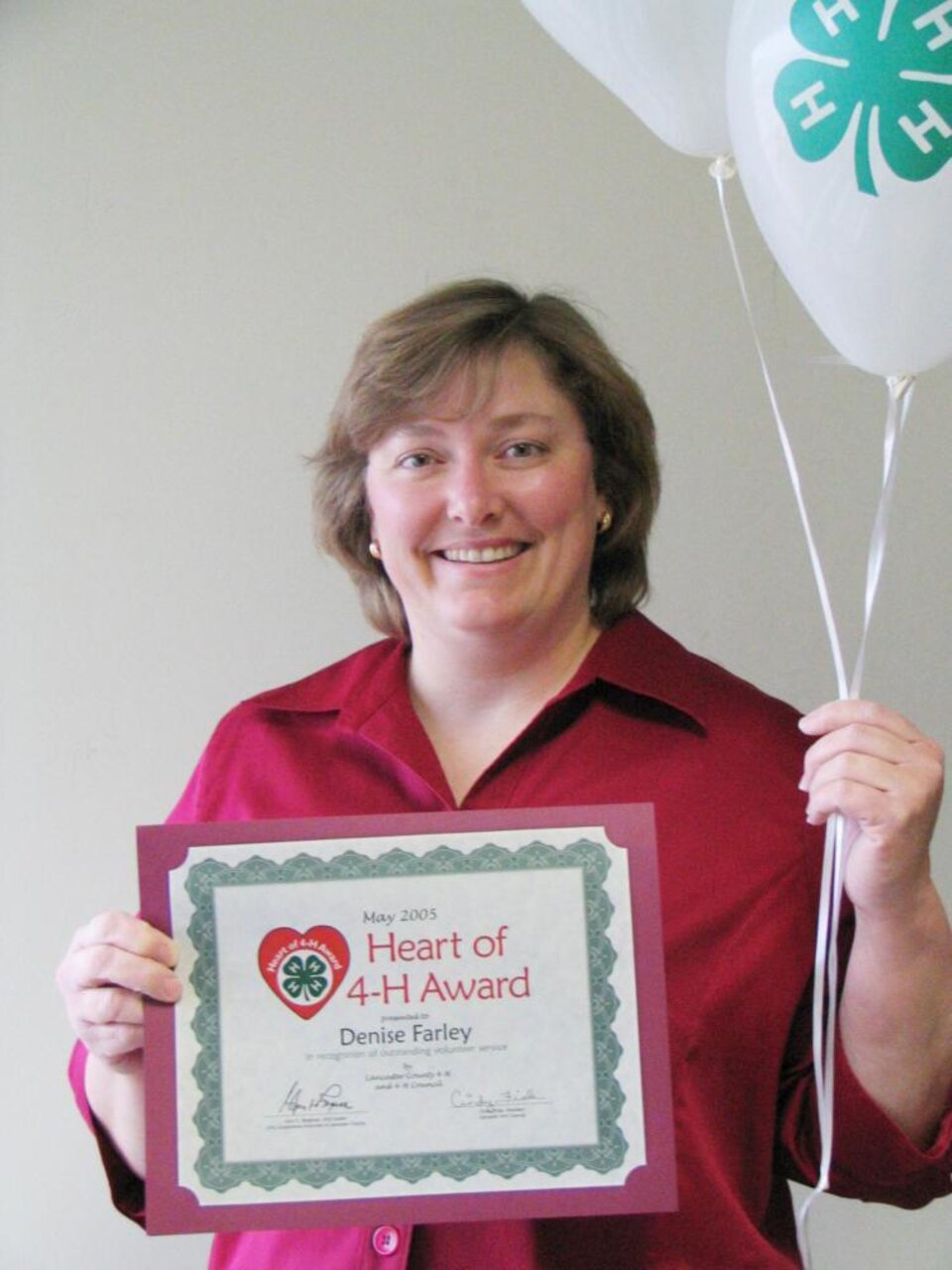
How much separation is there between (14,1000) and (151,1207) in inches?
33.2

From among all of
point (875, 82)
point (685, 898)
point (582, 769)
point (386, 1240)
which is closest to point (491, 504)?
point (582, 769)

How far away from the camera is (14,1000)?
1.97 metres

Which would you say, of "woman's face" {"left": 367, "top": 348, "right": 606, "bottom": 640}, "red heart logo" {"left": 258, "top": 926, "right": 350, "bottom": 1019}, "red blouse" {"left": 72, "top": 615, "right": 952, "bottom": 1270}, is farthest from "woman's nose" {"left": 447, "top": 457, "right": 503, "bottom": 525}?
"red heart logo" {"left": 258, "top": 926, "right": 350, "bottom": 1019}

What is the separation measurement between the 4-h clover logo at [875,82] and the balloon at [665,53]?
187 millimetres

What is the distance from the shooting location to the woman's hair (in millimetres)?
1482

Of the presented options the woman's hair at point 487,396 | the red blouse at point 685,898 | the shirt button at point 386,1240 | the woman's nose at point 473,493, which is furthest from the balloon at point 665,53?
the shirt button at point 386,1240

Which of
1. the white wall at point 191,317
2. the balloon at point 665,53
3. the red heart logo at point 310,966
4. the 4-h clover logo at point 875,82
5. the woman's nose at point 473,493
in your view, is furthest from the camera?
the white wall at point 191,317

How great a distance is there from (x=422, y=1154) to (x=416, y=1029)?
10 cm

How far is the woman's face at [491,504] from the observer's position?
4.75 feet

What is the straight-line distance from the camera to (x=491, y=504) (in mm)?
1437

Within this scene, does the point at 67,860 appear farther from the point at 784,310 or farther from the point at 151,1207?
the point at 784,310

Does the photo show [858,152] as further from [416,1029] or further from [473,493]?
[416,1029]
